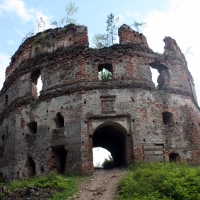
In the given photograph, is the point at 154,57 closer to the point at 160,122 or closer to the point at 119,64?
the point at 119,64

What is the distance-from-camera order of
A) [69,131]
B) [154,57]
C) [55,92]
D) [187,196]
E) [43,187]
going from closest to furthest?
1. [187,196]
2. [43,187]
3. [69,131]
4. [55,92]
5. [154,57]

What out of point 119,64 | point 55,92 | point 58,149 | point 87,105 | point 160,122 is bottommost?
point 58,149

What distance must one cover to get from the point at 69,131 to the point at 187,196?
6.37 metres

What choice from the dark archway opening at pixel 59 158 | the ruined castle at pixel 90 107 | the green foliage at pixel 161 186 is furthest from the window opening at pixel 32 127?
the green foliage at pixel 161 186

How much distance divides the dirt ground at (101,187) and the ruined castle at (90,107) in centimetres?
88

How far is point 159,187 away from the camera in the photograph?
7719 mm

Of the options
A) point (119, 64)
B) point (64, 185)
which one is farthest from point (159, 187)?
point (119, 64)

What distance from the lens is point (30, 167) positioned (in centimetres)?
1245

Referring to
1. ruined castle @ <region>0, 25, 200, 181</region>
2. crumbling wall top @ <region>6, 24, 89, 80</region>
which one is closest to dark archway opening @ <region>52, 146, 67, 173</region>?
ruined castle @ <region>0, 25, 200, 181</region>

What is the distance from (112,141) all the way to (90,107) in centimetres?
397

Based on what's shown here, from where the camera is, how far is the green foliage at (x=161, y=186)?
7.09 m

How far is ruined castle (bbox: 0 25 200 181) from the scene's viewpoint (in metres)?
11.9

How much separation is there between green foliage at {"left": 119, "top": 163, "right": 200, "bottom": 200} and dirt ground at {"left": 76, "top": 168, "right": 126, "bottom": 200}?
38 cm

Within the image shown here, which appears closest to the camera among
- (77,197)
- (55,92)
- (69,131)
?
(77,197)
